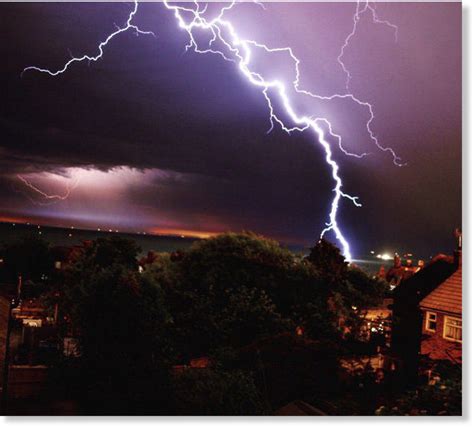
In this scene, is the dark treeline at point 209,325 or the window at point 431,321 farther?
the window at point 431,321

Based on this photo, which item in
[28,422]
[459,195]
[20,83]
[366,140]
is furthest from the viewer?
[366,140]

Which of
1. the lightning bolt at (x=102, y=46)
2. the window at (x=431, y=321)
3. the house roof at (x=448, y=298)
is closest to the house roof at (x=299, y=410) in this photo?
the house roof at (x=448, y=298)

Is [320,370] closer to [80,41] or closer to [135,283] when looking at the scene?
[135,283]

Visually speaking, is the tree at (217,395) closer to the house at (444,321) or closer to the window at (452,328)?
the house at (444,321)

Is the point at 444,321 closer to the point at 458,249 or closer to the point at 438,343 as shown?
the point at 438,343

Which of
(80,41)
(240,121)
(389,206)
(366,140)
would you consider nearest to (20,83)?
(80,41)

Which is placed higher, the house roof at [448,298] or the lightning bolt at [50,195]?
the lightning bolt at [50,195]
